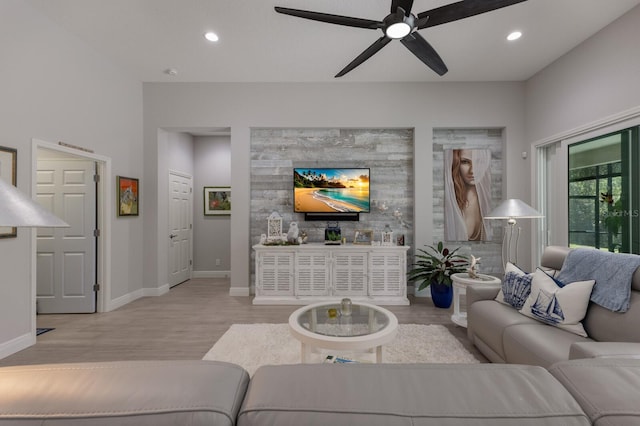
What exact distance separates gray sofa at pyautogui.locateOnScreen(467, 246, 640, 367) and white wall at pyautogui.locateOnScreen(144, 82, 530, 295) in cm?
202

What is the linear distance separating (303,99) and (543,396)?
4371mm

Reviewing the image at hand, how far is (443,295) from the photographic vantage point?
381cm

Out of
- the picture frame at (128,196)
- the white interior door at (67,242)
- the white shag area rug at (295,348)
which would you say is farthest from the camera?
the picture frame at (128,196)

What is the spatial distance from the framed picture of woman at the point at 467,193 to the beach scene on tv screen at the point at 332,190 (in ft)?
4.35

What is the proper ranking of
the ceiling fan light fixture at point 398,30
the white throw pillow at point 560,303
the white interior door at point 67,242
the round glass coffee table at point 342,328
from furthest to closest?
the white interior door at point 67,242 < the ceiling fan light fixture at point 398,30 < the white throw pillow at point 560,303 < the round glass coffee table at point 342,328

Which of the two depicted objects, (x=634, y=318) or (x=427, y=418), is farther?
(x=634, y=318)

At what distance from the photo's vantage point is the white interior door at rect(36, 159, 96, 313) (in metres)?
3.54

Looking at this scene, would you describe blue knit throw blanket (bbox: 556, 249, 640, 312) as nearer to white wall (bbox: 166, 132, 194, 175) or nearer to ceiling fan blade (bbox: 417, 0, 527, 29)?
ceiling fan blade (bbox: 417, 0, 527, 29)

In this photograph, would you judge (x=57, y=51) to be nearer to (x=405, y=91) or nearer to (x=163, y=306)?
(x=163, y=306)

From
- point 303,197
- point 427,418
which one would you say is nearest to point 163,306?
point 303,197

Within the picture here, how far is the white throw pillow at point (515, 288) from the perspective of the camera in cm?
228

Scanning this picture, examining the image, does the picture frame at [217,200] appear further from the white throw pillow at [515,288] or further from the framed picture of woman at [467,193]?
the white throw pillow at [515,288]

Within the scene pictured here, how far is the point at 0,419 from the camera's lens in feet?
1.87

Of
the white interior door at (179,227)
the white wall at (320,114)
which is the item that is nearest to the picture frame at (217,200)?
the white interior door at (179,227)
